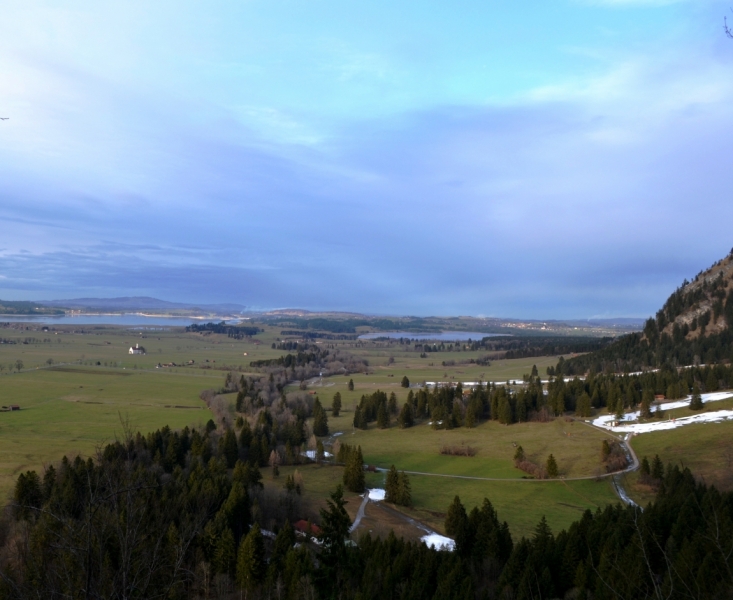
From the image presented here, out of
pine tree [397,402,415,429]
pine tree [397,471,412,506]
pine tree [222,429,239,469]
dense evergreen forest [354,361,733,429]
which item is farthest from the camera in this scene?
pine tree [397,402,415,429]

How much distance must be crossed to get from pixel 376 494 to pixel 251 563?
20774 millimetres

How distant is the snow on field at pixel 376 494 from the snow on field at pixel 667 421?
31904 mm

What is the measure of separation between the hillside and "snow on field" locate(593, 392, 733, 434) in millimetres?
30687

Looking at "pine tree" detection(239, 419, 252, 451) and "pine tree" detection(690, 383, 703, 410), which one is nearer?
"pine tree" detection(239, 419, 252, 451)


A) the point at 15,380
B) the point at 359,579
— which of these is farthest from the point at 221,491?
the point at 15,380

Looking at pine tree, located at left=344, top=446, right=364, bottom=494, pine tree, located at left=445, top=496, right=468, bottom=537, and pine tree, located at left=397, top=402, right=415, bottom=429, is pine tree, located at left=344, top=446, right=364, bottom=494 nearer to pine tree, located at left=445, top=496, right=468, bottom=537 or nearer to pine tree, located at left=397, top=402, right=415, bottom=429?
pine tree, located at left=445, top=496, right=468, bottom=537

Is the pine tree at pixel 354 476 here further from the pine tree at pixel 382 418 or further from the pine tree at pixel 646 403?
the pine tree at pixel 646 403

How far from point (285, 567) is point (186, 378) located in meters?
89.3

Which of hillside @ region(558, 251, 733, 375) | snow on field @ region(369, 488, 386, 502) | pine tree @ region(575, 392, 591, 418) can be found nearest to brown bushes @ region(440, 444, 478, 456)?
snow on field @ region(369, 488, 386, 502)

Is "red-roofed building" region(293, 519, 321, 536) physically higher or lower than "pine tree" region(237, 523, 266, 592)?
lower

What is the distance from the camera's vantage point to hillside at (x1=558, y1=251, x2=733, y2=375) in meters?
107

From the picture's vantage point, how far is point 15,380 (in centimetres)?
9638

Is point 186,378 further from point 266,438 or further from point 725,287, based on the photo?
point 725,287

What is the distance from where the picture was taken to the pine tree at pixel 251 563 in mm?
30336
